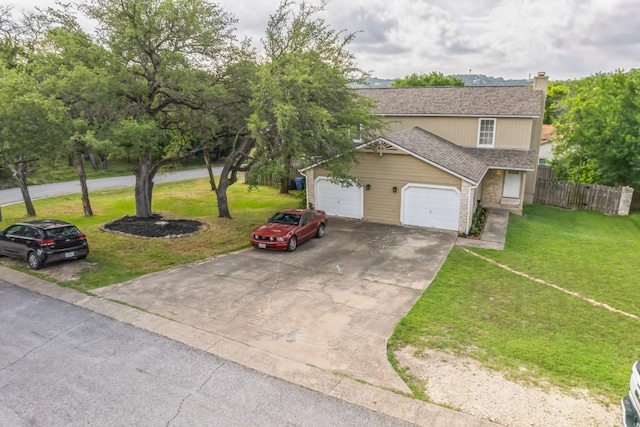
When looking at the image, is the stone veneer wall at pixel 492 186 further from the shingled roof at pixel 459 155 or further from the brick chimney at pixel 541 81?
the brick chimney at pixel 541 81

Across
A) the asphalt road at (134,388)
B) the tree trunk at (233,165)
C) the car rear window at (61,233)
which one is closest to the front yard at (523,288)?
the tree trunk at (233,165)

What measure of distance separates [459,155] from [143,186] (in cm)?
1576

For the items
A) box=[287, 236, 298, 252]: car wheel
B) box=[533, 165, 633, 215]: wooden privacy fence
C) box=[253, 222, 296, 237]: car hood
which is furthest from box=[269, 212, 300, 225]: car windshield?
box=[533, 165, 633, 215]: wooden privacy fence

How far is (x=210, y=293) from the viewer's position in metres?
12.1

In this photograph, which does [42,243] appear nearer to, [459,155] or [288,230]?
[288,230]

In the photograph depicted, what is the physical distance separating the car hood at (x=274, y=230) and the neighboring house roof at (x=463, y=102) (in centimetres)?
1101

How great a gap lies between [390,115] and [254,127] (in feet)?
43.3

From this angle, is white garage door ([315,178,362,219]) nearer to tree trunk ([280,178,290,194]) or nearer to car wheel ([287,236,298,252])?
car wheel ([287,236,298,252])

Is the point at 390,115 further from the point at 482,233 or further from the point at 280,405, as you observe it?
the point at 280,405

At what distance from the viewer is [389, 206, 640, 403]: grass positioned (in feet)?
27.2

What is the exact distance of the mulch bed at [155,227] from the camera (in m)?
18.2

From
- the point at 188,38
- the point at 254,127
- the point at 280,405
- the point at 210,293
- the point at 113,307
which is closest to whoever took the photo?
the point at 280,405

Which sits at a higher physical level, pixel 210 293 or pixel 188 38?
pixel 188 38

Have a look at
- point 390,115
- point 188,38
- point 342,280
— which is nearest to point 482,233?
point 342,280
